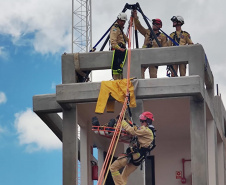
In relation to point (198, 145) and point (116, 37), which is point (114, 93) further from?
point (198, 145)

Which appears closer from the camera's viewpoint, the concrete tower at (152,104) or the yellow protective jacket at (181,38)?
the concrete tower at (152,104)

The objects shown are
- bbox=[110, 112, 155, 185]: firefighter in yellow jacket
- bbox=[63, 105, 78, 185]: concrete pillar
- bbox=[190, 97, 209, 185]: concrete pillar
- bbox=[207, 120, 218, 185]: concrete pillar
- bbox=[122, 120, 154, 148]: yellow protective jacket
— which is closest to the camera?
bbox=[122, 120, 154, 148]: yellow protective jacket

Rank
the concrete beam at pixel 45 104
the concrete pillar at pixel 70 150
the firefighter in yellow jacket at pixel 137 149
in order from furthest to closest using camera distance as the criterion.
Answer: the concrete beam at pixel 45 104
the concrete pillar at pixel 70 150
the firefighter in yellow jacket at pixel 137 149

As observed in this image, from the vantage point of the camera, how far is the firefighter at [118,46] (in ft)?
75.5

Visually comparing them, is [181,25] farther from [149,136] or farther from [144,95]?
[149,136]

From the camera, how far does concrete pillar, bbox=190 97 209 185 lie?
2200 cm

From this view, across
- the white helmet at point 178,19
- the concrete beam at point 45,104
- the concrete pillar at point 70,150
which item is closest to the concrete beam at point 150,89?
the concrete pillar at point 70,150

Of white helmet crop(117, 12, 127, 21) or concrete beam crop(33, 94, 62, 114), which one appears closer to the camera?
white helmet crop(117, 12, 127, 21)

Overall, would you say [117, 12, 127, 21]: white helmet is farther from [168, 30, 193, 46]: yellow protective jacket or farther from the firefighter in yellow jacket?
the firefighter in yellow jacket

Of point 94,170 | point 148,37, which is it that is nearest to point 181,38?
point 148,37

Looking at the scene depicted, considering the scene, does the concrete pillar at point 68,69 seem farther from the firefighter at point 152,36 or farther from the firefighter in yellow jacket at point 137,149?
the firefighter in yellow jacket at point 137,149

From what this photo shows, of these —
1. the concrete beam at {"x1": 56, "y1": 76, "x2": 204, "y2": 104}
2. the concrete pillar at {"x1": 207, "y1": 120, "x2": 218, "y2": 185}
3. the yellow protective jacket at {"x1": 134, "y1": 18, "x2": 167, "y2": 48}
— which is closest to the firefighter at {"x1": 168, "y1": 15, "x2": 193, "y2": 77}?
the yellow protective jacket at {"x1": 134, "y1": 18, "x2": 167, "y2": 48}

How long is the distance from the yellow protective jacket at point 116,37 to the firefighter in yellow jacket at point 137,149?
3.08 metres

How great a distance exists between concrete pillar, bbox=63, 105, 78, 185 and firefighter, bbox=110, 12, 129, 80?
160cm
